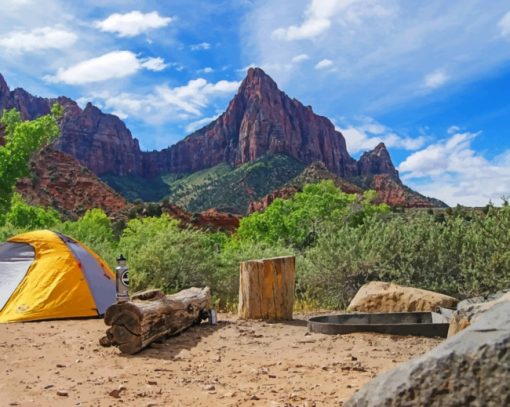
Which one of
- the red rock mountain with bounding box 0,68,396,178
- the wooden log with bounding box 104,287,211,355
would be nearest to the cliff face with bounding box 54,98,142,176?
the red rock mountain with bounding box 0,68,396,178

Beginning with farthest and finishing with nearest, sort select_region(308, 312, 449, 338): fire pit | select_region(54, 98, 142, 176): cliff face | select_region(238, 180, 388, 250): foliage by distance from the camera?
select_region(54, 98, 142, 176): cliff face < select_region(238, 180, 388, 250): foliage < select_region(308, 312, 449, 338): fire pit

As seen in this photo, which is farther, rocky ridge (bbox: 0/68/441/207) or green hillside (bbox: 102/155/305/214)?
rocky ridge (bbox: 0/68/441/207)

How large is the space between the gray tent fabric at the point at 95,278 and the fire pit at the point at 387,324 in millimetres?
4298

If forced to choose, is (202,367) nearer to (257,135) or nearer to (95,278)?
(95,278)

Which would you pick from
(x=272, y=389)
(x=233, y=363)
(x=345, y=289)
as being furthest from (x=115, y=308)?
(x=345, y=289)

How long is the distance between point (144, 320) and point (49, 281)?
4.41m

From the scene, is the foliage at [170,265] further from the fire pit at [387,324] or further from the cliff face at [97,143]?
the cliff face at [97,143]

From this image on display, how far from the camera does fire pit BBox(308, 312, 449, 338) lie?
24.2 ft

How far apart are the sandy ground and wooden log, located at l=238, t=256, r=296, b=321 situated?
3.46 ft

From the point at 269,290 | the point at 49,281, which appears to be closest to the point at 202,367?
the point at 269,290

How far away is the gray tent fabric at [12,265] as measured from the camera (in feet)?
34.0

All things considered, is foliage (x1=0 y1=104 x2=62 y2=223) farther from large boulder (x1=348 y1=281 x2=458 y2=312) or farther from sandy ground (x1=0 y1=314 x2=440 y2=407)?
large boulder (x1=348 y1=281 x2=458 y2=312)

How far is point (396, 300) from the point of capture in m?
9.81

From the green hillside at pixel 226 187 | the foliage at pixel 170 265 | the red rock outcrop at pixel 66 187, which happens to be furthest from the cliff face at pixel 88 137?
the foliage at pixel 170 265
